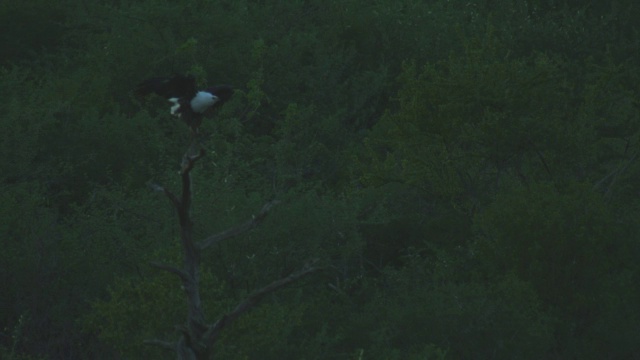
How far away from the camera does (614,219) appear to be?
77.3 feet

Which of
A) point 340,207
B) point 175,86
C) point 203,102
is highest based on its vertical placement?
point 175,86

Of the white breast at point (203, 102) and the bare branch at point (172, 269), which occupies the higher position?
the white breast at point (203, 102)

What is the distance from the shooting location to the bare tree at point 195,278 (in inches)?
444

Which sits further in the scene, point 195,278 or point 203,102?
point 203,102

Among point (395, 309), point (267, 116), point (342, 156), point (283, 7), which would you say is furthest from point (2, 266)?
point (283, 7)

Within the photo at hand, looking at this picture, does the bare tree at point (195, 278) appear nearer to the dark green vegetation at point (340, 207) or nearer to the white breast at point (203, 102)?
the white breast at point (203, 102)

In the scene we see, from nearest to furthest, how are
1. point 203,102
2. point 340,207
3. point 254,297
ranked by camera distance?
point 254,297 < point 203,102 < point 340,207

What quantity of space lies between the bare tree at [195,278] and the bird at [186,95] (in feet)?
3.38

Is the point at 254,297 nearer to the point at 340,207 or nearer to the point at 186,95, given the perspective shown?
the point at 186,95

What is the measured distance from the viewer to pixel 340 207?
24.5 metres

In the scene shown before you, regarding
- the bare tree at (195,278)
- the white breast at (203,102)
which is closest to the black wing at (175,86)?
the white breast at (203,102)

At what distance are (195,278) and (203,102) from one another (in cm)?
176

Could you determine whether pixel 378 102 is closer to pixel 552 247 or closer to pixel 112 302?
pixel 552 247

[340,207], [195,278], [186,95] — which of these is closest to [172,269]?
[195,278]
